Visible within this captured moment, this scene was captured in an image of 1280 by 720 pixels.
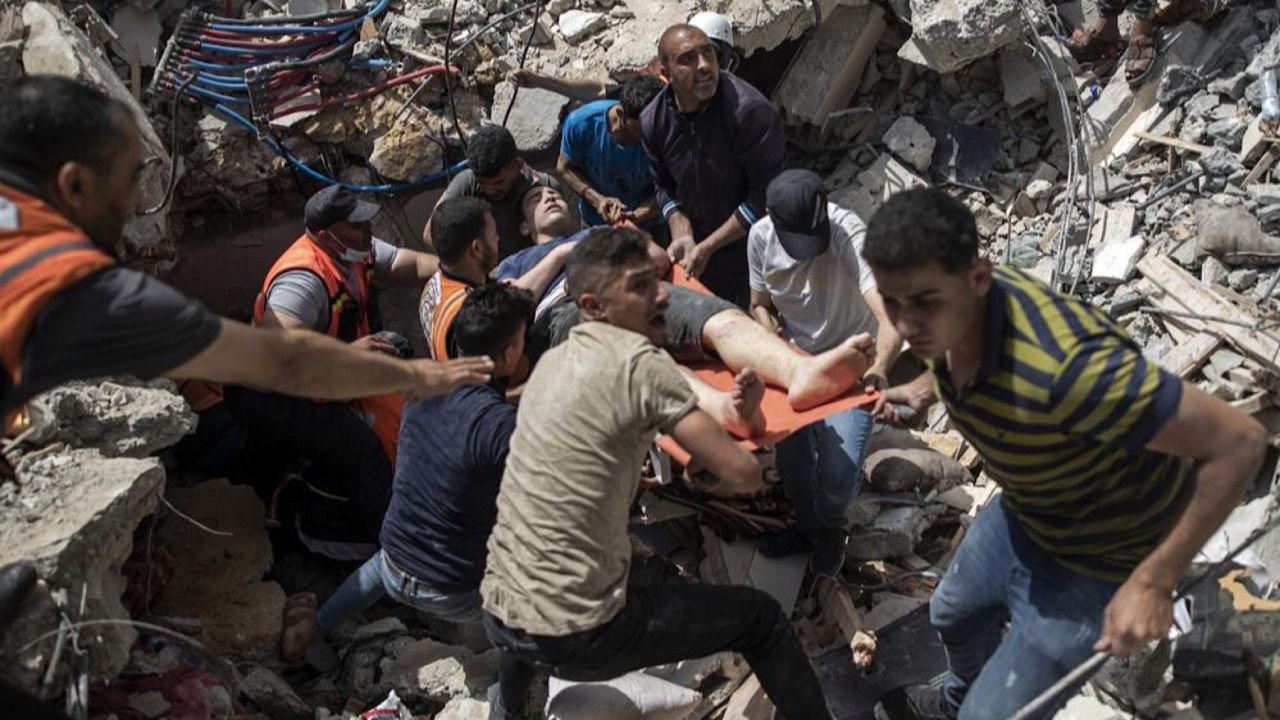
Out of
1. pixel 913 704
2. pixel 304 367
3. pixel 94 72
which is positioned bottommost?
pixel 913 704

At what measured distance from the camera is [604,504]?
138 inches

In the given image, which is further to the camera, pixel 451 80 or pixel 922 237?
pixel 451 80

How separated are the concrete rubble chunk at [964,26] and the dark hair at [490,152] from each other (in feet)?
9.19

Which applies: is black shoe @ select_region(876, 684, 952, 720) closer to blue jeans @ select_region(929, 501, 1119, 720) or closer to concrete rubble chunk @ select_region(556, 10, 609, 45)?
blue jeans @ select_region(929, 501, 1119, 720)

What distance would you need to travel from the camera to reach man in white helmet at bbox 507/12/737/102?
6398mm

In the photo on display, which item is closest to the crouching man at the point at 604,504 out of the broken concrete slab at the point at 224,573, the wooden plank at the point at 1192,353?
the broken concrete slab at the point at 224,573

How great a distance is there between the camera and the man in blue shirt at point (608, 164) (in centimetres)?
623

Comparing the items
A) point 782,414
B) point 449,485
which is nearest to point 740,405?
point 782,414

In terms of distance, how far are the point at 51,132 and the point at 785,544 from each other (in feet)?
10.6

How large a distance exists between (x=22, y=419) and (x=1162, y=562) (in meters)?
4.02

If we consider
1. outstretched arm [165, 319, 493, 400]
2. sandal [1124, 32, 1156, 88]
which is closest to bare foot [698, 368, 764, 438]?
outstretched arm [165, 319, 493, 400]

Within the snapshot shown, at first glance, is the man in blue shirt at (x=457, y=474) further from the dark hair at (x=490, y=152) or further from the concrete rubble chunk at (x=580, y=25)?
the concrete rubble chunk at (x=580, y=25)

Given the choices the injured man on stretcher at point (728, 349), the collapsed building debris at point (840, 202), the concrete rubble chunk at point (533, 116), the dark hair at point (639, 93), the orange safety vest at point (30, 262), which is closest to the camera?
the orange safety vest at point (30, 262)

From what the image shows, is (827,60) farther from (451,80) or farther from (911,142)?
(451,80)
